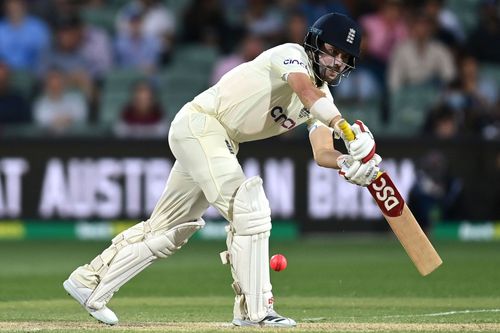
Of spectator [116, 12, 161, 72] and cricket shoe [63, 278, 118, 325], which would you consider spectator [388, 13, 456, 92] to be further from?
cricket shoe [63, 278, 118, 325]

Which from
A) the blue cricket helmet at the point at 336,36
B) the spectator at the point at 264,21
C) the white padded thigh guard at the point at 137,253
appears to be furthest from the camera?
the spectator at the point at 264,21

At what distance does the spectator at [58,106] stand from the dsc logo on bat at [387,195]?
700 centimetres

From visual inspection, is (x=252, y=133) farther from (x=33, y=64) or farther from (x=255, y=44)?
(x=33, y=64)

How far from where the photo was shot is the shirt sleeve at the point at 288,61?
5.77 metres

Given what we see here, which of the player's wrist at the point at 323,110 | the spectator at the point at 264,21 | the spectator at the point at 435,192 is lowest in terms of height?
the spectator at the point at 435,192

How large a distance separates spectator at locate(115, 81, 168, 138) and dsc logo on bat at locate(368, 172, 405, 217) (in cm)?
652

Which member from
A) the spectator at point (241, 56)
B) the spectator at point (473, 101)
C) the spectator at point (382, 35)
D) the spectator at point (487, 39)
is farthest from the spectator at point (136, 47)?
the spectator at point (487, 39)

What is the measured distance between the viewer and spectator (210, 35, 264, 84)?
42.4 ft

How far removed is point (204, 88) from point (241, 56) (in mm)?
497

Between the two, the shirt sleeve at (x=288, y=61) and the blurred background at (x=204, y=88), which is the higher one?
the shirt sleeve at (x=288, y=61)

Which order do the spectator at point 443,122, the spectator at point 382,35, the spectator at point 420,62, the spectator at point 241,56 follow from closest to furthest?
the spectator at point 443,122, the spectator at point 241,56, the spectator at point 420,62, the spectator at point 382,35

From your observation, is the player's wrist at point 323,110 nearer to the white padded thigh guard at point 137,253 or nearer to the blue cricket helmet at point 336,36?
the blue cricket helmet at point 336,36

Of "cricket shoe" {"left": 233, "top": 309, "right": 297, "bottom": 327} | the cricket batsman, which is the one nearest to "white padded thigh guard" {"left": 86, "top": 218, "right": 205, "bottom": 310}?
the cricket batsman

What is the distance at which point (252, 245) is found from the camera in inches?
230
